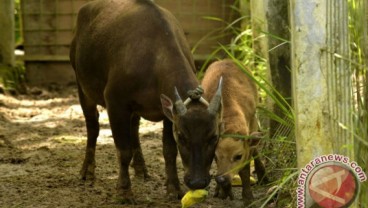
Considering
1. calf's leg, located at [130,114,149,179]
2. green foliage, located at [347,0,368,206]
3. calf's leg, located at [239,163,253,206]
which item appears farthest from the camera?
calf's leg, located at [130,114,149,179]

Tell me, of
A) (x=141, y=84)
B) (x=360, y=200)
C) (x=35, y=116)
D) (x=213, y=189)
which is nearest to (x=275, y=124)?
(x=213, y=189)

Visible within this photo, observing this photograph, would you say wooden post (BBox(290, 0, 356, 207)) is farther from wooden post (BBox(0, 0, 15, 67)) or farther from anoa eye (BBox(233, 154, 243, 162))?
wooden post (BBox(0, 0, 15, 67))

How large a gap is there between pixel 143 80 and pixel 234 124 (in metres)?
0.83

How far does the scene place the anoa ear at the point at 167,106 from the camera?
20.3 ft

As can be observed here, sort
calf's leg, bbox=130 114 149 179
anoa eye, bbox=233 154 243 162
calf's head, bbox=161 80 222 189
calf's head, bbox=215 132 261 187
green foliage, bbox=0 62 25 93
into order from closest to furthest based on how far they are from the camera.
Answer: calf's head, bbox=161 80 222 189
calf's head, bbox=215 132 261 187
anoa eye, bbox=233 154 243 162
calf's leg, bbox=130 114 149 179
green foliage, bbox=0 62 25 93

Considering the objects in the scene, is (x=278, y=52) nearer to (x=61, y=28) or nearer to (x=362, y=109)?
(x=362, y=109)

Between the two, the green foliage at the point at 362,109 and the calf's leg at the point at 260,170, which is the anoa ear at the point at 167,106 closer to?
the calf's leg at the point at 260,170

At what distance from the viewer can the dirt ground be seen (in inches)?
268

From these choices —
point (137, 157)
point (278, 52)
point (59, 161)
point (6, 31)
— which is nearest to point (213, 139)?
point (278, 52)

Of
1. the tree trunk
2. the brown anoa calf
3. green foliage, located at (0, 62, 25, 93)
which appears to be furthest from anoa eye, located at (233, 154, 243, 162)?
green foliage, located at (0, 62, 25, 93)

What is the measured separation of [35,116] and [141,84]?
4659 mm

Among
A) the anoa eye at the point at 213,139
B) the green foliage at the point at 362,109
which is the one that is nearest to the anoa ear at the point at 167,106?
the anoa eye at the point at 213,139

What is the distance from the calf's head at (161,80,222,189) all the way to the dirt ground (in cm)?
63

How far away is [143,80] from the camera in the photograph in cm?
657
